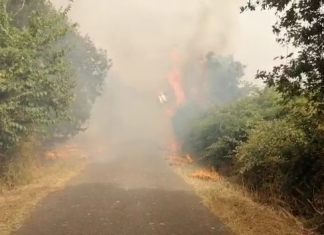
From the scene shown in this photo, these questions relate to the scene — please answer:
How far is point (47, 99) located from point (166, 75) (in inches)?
2131

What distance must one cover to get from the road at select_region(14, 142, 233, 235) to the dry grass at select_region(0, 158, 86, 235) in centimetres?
30

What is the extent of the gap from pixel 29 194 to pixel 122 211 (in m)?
3.84

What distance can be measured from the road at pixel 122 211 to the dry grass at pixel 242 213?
0.37 m

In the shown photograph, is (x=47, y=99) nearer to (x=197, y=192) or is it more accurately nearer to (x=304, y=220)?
(x=197, y=192)

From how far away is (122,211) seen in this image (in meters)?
10.2

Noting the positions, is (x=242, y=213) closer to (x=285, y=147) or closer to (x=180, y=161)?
(x=285, y=147)

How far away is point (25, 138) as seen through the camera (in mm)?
15133

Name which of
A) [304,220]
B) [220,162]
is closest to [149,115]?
[220,162]

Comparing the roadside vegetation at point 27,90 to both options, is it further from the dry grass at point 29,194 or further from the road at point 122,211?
the road at point 122,211

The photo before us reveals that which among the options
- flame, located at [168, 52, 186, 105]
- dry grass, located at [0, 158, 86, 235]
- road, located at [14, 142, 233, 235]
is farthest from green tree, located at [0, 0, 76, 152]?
flame, located at [168, 52, 186, 105]

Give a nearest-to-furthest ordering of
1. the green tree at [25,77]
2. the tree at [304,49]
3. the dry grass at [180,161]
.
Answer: the tree at [304,49], the green tree at [25,77], the dry grass at [180,161]

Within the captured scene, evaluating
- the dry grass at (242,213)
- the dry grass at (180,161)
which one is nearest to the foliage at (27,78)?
the dry grass at (242,213)

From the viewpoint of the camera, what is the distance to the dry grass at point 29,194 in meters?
8.88

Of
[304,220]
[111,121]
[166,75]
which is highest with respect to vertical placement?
[166,75]
